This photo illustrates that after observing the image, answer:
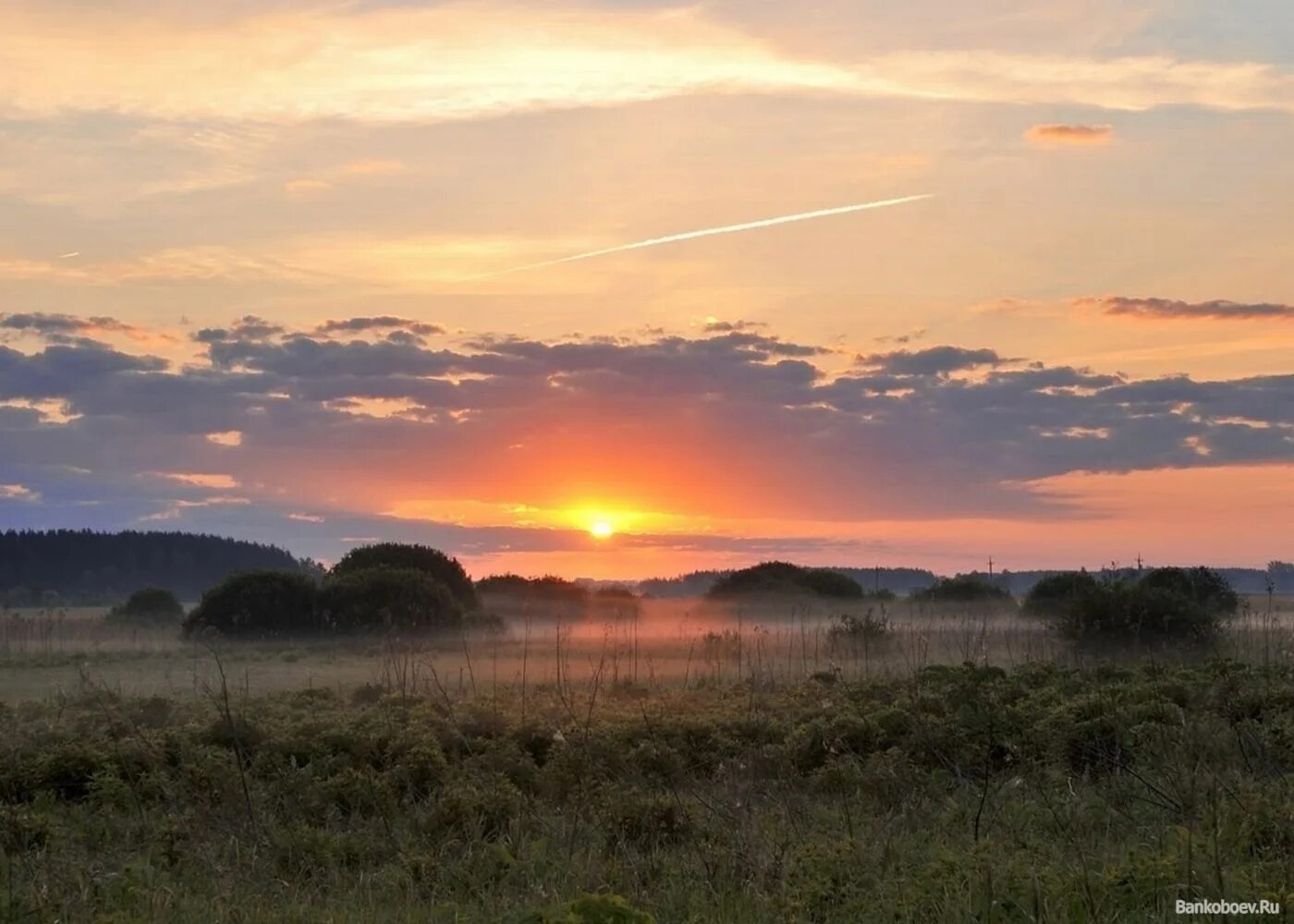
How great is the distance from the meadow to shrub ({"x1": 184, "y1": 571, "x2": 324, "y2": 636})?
21279mm

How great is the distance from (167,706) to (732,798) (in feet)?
32.1

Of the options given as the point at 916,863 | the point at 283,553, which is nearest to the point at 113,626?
the point at 916,863

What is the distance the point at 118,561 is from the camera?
135 m

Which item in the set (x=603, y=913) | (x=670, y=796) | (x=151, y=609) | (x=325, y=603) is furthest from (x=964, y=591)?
(x=603, y=913)

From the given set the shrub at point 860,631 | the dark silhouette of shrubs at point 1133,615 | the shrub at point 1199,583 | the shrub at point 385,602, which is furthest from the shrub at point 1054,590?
the shrub at point 385,602

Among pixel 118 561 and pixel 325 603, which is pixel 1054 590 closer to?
pixel 325 603

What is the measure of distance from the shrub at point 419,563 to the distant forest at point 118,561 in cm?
7918

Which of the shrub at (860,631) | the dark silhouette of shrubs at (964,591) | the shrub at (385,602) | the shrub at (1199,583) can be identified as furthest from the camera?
the dark silhouette of shrubs at (964,591)

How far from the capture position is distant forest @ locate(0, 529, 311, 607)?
128 meters

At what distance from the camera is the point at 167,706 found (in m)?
17.9

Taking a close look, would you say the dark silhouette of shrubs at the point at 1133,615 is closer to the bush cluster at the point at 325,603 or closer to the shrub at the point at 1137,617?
the shrub at the point at 1137,617

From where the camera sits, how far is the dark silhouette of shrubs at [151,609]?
55656 mm

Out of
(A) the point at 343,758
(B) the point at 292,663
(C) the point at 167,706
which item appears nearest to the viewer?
(A) the point at 343,758

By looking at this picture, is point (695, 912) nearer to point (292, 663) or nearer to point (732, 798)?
point (732, 798)
